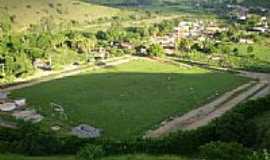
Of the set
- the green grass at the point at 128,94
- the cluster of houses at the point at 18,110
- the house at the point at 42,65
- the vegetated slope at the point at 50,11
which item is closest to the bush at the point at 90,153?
the green grass at the point at 128,94

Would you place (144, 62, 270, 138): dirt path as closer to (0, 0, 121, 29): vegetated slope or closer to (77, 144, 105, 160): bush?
(77, 144, 105, 160): bush

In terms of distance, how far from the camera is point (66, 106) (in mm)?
54625

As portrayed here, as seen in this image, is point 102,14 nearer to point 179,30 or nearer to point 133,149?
point 179,30

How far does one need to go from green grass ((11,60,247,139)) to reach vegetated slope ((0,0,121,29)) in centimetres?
5502

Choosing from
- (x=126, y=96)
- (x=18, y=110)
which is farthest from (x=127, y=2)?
(x=18, y=110)

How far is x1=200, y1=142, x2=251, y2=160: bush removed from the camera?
3030 centimetres

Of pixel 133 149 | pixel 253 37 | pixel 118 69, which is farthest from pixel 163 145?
pixel 253 37

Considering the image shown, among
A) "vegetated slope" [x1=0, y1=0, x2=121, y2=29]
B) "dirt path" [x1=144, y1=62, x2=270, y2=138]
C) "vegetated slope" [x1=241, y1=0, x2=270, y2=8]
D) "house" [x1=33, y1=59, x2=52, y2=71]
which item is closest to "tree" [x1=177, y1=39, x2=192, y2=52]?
"dirt path" [x1=144, y1=62, x2=270, y2=138]

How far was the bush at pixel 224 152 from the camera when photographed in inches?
1193

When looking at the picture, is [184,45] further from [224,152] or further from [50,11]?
[224,152]

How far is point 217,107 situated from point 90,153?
2549 centimetres

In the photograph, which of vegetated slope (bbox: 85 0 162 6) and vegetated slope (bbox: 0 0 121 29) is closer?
vegetated slope (bbox: 0 0 121 29)

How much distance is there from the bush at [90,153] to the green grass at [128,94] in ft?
33.5

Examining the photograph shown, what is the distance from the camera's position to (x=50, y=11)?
457 feet
